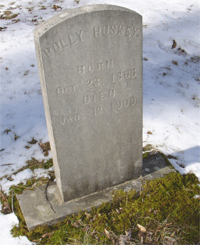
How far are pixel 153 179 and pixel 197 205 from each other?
51cm

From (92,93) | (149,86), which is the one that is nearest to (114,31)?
(92,93)

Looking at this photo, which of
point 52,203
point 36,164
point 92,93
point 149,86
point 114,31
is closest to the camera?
point 114,31

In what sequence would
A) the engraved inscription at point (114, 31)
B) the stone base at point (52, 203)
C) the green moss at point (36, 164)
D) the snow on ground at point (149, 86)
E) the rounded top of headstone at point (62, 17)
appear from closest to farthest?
the rounded top of headstone at point (62, 17) < the engraved inscription at point (114, 31) < the stone base at point (52, 203) < the green moss at point (36, 164) < the snow on ground at point (149, 86)

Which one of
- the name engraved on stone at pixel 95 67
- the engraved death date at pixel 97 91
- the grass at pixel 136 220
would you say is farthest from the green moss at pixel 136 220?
the name engraved on stone at pixel 95 67

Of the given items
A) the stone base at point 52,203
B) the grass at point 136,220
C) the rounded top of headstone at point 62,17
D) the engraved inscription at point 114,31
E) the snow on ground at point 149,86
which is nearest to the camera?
the rounded top of headstone at point 62,17

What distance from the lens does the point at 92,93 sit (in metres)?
2.24

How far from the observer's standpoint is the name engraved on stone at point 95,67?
2.11 metres

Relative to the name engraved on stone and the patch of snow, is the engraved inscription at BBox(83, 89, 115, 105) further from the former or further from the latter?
the patch of snow

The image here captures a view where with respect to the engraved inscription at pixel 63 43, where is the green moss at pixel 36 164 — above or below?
below

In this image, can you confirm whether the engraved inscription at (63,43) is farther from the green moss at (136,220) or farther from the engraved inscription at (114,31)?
the green moss at (136,220)

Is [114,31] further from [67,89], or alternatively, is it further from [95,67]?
[67,89]

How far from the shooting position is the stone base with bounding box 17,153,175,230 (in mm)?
2419

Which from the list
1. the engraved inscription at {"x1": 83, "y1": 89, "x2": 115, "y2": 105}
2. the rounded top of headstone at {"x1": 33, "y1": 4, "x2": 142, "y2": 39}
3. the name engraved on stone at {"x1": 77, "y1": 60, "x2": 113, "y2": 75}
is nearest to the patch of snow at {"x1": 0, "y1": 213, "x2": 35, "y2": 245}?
the engraved inscription at {"x1": 83, "y1": 89, "x2": 115, "y2": 105}

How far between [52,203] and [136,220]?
838 millimetres
